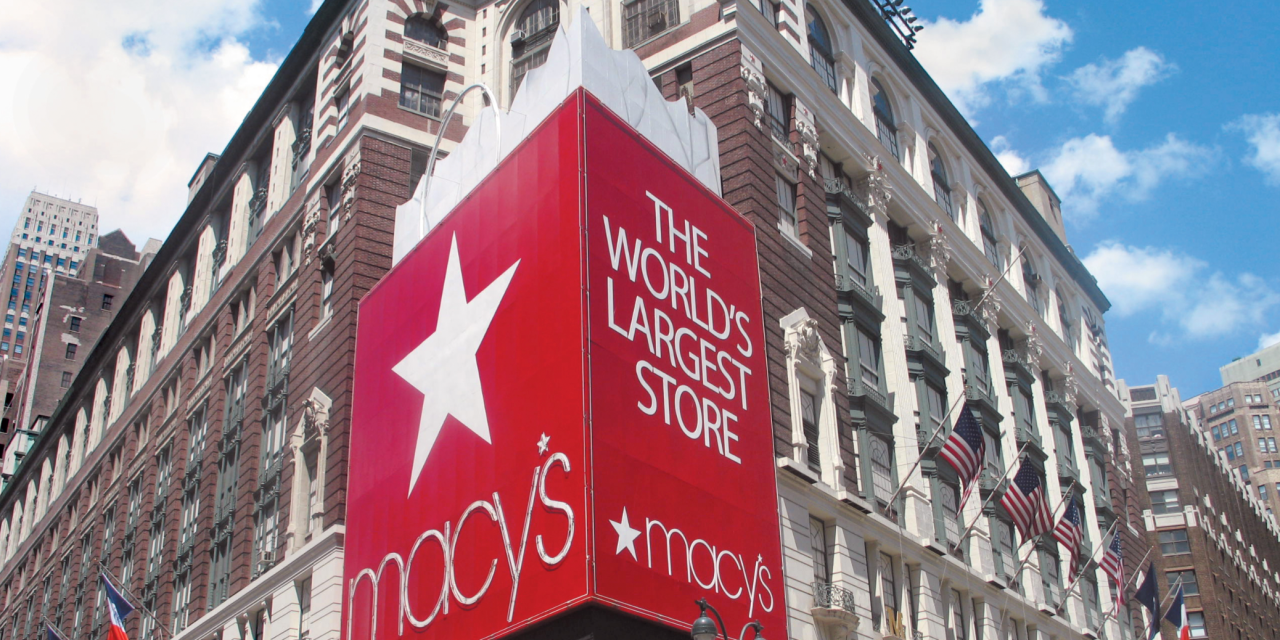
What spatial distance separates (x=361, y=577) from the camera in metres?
34.4

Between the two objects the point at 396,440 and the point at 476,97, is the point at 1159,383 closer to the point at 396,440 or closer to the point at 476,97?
the point at 476,97

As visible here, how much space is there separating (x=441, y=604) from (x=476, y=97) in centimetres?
2319

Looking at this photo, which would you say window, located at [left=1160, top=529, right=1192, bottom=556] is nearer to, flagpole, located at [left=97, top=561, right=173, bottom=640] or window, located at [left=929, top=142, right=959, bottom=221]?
window, located at [left=929, top=142, right=959, bottom=221]

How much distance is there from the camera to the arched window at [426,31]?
158 feet

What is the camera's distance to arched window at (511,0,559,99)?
45781mm

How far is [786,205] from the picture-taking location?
4097cm

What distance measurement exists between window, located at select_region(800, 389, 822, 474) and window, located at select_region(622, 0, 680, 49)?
14439 mm

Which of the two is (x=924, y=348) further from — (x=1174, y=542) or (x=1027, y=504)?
(x=1174, y=542)

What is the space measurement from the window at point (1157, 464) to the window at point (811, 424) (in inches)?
2531

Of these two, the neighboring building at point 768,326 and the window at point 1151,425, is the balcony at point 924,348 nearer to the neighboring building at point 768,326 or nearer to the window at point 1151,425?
the neighboring building at point 768,326

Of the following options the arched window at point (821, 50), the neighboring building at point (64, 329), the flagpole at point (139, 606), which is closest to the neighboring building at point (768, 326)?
the arched window at point (821, 50)

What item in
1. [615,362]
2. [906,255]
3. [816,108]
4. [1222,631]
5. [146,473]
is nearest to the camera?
[615,362]

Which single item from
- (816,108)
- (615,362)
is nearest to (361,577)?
(615,362)

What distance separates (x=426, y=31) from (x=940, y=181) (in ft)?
81.3
